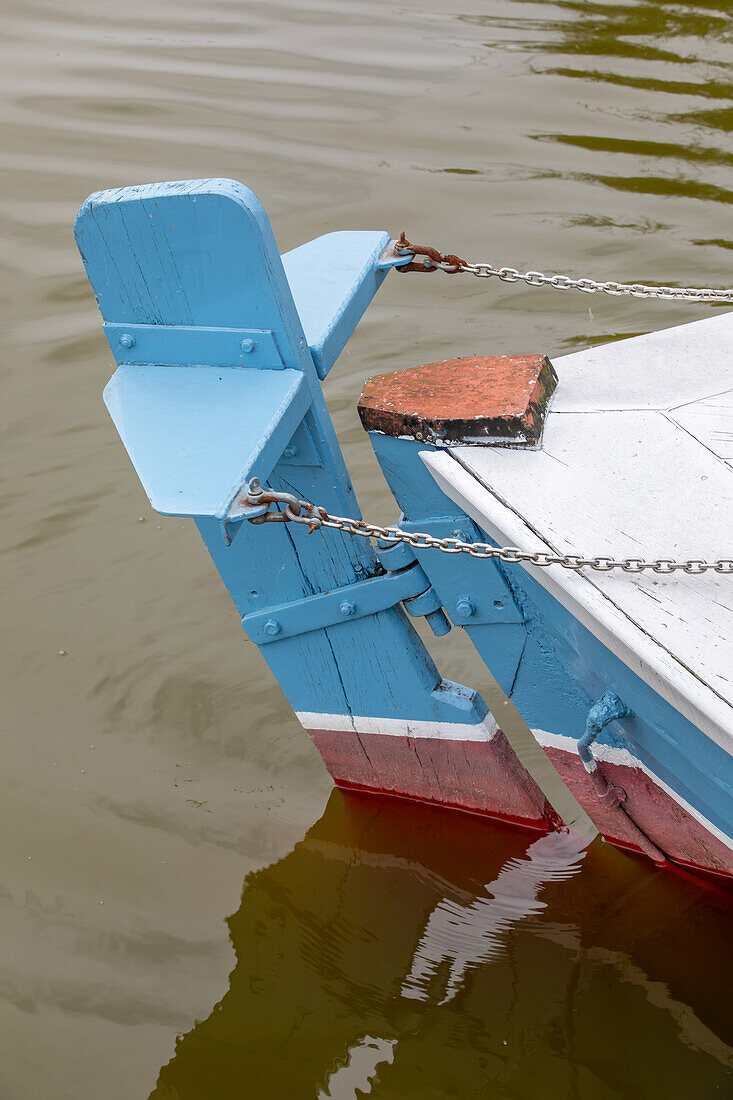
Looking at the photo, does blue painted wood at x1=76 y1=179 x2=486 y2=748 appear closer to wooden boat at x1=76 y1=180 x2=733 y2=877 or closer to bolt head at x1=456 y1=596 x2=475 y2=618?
wooden boat at x1=76 y1=180 x2=733 y2=877

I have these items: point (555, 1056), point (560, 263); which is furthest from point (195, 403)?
point (560, 263)

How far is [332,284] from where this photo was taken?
7.18 feet

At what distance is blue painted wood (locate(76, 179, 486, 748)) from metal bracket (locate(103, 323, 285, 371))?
11 millimetres

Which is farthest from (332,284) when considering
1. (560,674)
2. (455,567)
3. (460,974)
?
(460,974)

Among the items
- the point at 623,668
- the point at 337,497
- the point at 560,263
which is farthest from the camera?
the point at 560,263

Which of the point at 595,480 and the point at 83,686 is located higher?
the point at 595,480

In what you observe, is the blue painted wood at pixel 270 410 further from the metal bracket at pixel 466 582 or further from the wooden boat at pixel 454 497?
the metal bracket at pixel 466 582

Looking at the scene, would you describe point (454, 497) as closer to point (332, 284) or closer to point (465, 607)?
point (465, 607)

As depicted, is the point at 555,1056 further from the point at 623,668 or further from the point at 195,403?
the point at 195,403

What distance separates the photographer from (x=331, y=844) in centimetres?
277

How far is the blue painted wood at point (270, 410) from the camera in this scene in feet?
5.92

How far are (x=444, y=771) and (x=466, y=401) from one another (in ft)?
3.43

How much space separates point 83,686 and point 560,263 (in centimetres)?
328

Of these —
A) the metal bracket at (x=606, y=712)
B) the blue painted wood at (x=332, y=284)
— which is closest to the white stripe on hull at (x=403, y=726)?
the metal bracket at (x=606, y=712)
